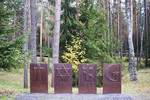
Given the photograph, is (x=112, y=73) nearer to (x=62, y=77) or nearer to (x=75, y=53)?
(x=62, y=77)

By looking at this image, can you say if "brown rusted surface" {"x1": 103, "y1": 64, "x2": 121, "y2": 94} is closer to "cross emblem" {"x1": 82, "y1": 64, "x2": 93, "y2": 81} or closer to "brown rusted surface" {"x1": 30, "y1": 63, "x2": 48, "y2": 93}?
"cross emblem" {"x1": 82, "y1": 64, "x2": 93, "y2": 81}

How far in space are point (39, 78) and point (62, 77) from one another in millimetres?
1137

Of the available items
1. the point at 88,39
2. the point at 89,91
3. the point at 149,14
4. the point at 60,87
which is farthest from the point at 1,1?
the point at 149,14

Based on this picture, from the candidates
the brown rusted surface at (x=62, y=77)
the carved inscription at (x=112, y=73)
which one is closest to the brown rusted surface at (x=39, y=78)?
the brown rusted surface at (x=62, y=77)

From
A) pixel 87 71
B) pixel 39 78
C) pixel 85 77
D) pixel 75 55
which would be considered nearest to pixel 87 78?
pixel 85 77

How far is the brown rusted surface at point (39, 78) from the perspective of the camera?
328 inches

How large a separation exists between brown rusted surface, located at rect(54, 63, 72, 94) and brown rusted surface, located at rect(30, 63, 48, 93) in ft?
1.71

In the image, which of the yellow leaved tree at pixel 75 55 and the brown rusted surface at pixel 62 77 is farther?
the yellow leaved tree at pixel 75 55

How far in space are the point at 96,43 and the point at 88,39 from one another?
0.76m

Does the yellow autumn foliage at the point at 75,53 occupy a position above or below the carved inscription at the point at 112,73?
above

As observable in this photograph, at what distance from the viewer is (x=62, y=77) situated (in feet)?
27.1

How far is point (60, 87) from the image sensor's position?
8.32 meters

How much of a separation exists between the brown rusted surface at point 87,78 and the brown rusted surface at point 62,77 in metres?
0.53

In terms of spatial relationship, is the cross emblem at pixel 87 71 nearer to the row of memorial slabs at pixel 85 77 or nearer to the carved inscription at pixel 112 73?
the row of memorial slabs at pixel 85 77
